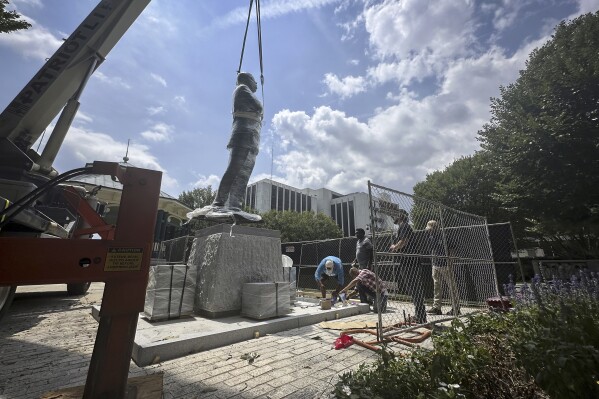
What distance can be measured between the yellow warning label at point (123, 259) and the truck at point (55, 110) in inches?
99.2

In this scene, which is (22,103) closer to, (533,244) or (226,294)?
(226,294)

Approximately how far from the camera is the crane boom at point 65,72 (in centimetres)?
432

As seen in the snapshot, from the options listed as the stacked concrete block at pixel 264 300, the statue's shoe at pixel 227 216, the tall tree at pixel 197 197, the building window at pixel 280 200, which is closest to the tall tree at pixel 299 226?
the tall tree at pixel 197 197

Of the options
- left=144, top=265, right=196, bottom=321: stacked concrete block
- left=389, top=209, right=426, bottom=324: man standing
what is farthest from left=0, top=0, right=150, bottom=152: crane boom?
left=389, top=209, right=426, bottom=324: man standing

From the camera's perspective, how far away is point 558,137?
11008mm

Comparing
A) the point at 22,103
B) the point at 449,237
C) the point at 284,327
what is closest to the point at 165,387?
the point at 284,327

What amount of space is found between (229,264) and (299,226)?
2996cm

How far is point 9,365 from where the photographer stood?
3316 mm

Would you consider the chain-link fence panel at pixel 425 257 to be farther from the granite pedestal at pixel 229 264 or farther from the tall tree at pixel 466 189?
the tall tree at pixel 466 189

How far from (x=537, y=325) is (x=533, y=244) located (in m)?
21.3

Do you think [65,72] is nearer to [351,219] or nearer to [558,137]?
[558,137]

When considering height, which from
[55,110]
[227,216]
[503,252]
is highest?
[55,110]

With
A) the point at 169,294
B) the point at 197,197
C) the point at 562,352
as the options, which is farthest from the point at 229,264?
the point at 197,197

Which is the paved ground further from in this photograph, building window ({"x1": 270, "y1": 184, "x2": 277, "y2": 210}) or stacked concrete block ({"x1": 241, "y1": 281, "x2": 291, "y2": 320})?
building window ({"x1": 270, "y1": 184, "x2": 277, "y2": 210})
